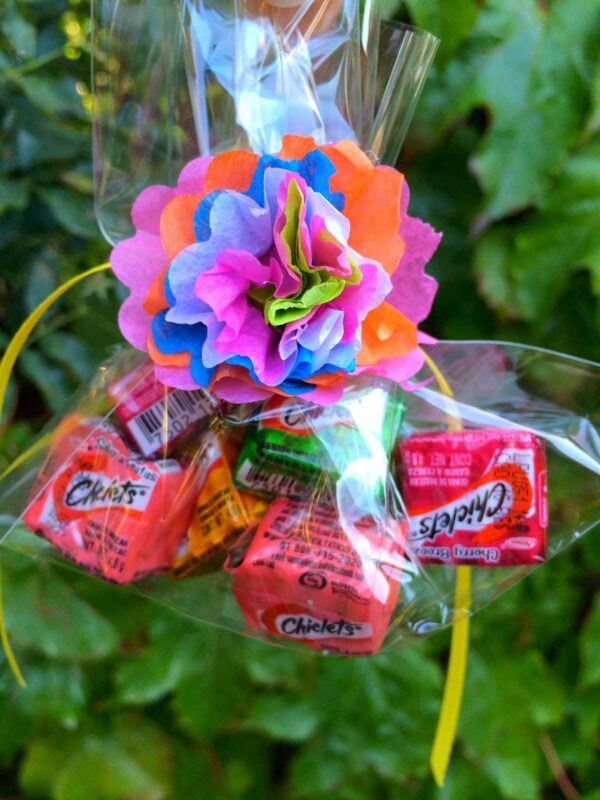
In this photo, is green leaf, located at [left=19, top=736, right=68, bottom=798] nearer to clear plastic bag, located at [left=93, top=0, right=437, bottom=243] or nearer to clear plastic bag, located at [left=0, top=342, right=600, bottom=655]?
clear plastic bag, located at [left=0, top=342, right=600, bottom=655]

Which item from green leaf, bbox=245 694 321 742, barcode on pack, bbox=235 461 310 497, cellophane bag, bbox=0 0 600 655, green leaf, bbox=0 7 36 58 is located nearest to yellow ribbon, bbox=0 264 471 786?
cellophane bag, bbox=0 0 600 655

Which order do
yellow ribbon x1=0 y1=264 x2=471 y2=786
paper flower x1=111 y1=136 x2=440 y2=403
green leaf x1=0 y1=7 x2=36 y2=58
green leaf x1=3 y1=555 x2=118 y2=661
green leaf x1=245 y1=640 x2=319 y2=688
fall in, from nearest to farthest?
1. paper flower x1=111 y1=136 x2=440 y2=403
2. yellow ribbon x1=0 y1=264 x2=471 y2=786
3. green leaf x1=0 y1=7 x2=36 y2=58
4. green leaf x1=3 y1=555 x2=118 y2=661
5. green leaf x1=245 y1=640 x2=319 y2=688

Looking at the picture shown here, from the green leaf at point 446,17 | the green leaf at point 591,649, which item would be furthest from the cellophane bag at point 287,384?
the green leaf at point 591,649

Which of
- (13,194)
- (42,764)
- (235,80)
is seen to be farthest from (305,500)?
(42,764)

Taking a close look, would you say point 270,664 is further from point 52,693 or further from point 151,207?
point 151,207

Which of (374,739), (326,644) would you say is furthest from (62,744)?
(326,644)
